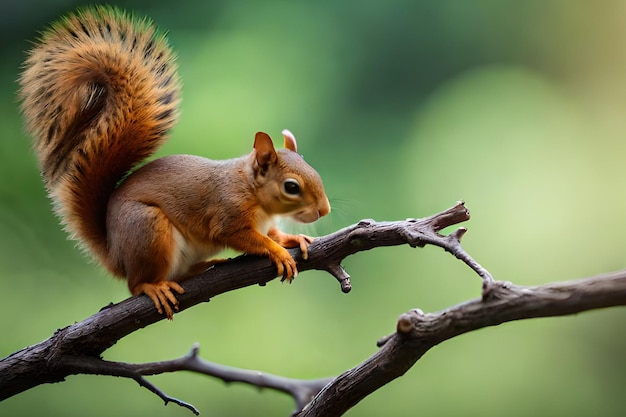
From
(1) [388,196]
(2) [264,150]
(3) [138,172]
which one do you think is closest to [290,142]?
(2) [264,150]

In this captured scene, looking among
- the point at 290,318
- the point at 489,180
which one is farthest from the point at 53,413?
the point at 489,180

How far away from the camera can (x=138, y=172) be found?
1.79 metres

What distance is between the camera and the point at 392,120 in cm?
318

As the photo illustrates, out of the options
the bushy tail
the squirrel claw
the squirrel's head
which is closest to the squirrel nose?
the squirrel's head

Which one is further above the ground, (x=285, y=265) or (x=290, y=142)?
(x=290, y=142)

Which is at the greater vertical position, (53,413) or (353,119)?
(353,119)

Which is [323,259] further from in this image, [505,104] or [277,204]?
[505,104]

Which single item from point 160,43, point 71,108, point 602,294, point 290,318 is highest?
point 160,43

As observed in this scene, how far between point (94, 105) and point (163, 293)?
1.75 ft

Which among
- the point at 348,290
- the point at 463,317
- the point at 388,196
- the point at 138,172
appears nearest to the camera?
the point at 463,317

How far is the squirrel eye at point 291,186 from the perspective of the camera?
167cm

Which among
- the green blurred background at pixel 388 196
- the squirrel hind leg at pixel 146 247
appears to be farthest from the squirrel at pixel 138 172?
the green blurred background at pixel 388 196

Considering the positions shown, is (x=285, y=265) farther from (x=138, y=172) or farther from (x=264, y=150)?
(x=138, y=172)

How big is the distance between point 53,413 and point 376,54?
211 centimetres
